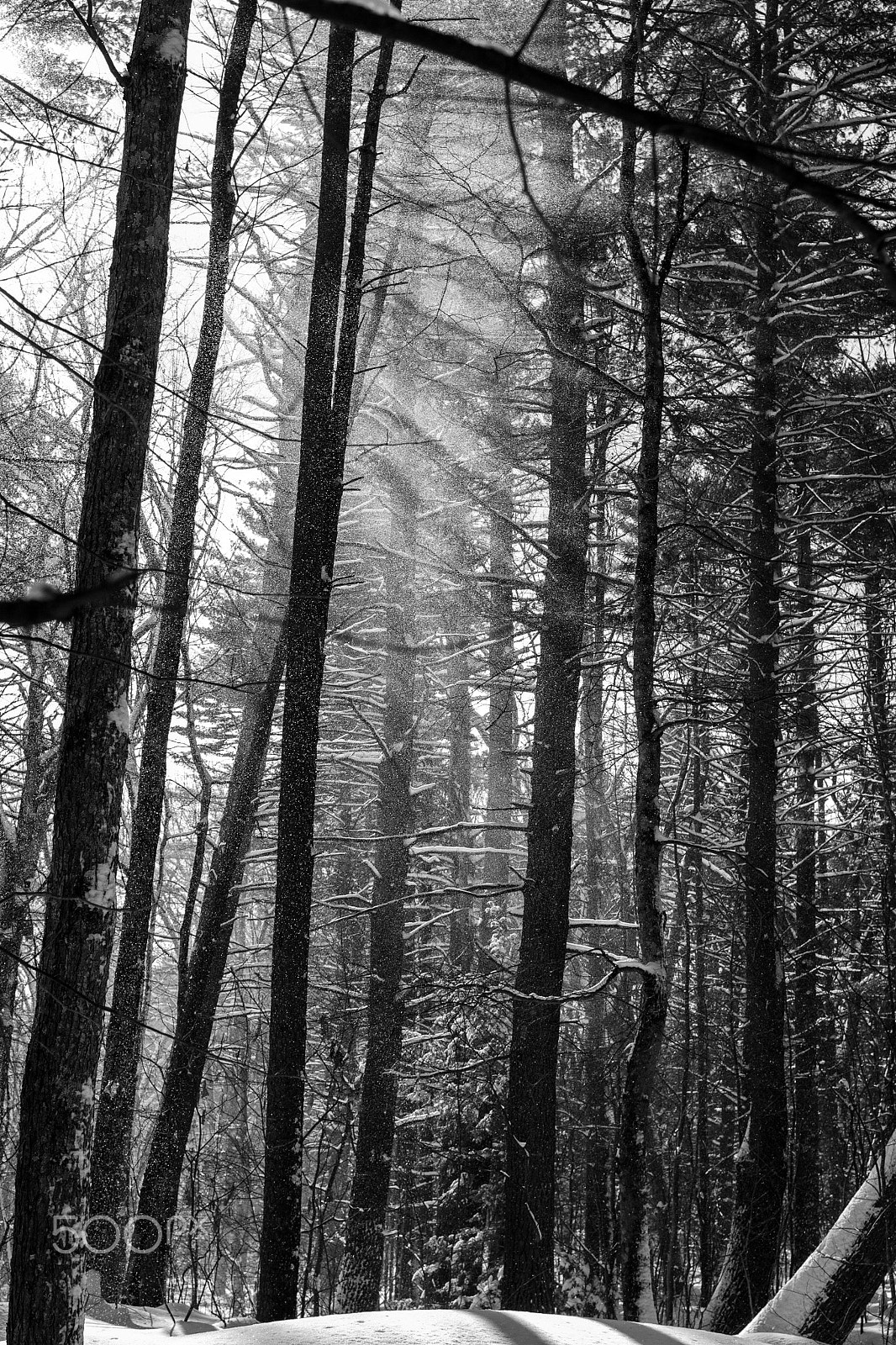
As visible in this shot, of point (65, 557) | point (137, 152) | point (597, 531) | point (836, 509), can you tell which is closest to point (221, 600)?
point (65, 557)

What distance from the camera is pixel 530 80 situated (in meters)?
0.92

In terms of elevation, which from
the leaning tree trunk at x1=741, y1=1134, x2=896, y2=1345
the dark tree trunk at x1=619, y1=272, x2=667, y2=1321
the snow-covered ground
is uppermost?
the dark tree trunk at x1=619, y1=272, x2=667, y2=1321

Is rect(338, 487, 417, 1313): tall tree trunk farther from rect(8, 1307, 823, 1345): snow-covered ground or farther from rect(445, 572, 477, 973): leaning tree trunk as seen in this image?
rect(8, 1307, 823, 1345): snow-covered ground

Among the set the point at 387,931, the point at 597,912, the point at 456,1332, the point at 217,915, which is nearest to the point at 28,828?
the point at 217,915

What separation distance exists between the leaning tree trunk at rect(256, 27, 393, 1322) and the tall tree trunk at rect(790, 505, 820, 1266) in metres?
4.77

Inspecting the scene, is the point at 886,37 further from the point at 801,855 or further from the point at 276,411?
the point at 801,855

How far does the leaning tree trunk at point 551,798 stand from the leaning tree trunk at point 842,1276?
83.7 inches

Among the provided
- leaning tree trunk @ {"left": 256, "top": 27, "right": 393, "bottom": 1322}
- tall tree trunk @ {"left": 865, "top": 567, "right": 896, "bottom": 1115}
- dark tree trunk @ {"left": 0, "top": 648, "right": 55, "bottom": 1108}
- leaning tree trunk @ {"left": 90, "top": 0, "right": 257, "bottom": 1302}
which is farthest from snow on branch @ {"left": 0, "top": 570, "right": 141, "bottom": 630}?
→ dark tree trunk @ {"left": 0, "top": 648, "right": 55, "bottom": 1108}

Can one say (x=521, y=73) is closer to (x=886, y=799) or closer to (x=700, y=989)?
(x=886, y=799)

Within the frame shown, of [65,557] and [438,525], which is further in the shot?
[438,525]

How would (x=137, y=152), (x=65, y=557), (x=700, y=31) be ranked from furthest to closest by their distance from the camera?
1. (x=65, y=557)
2. (x=700, y=31)
3. (x=137, y=152)

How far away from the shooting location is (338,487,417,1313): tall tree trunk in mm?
10234

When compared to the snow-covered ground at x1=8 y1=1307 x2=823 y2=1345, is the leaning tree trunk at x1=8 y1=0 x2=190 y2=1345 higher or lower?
higher

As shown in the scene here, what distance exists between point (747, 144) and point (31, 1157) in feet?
13.9
